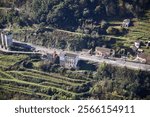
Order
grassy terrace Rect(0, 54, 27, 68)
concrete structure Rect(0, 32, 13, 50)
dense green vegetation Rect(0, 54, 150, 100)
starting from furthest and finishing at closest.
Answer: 1. concrete structure Rect(0, 32, 13, 50)
2. grassy terrace Rect(0, 54, 27, 68)
3. dense green vegetation Rect(0, 54, 150, 100)

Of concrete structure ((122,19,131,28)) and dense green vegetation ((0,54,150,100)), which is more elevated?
concrete structure ((122,19,131,28))

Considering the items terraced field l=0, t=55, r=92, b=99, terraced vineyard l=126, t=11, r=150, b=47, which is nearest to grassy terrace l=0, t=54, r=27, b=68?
terraced field l=0, t=55, r=92, b=99

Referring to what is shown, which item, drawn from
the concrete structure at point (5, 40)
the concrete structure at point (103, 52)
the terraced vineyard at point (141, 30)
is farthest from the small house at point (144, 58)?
the concrete structure at point (5, 40)

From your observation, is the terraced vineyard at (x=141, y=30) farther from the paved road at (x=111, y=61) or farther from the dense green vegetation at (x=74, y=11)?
the paved road at (x=111, y=61)

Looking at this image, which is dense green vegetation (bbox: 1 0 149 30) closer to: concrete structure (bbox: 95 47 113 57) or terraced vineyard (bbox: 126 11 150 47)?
terraced vineyard (bbox: 126 11 150 47)

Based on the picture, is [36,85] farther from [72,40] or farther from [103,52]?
[103,52]

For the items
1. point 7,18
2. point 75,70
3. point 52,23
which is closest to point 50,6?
point 52,23

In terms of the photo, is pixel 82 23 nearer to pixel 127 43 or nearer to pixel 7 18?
pixel 127 43

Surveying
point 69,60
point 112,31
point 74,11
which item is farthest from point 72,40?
point 112,31
